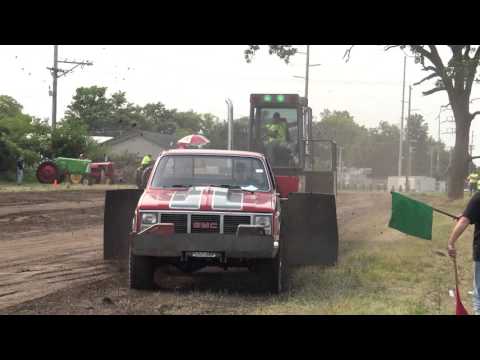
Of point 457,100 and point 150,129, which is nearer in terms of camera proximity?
point 457,100

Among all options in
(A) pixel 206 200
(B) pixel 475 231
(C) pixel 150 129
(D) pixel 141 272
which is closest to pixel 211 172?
(A) pixel 206 200

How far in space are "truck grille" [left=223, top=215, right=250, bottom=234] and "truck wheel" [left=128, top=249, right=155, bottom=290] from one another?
110 cm

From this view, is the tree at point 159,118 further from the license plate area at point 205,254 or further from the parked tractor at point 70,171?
the license plate area at point 205,254

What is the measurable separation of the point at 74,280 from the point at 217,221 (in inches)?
103

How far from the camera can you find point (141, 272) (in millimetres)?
9805

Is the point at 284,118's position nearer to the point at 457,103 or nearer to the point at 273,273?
the point at 273,273

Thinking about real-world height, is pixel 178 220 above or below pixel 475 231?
below

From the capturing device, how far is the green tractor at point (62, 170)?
121 ft

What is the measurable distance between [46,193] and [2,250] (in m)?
13.4

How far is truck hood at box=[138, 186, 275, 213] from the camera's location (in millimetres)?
9562

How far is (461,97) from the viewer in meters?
31.5

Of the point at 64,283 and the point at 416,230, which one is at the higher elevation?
the point at 416,230
